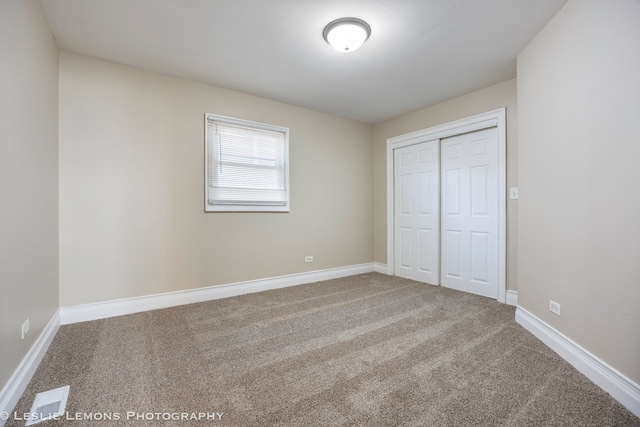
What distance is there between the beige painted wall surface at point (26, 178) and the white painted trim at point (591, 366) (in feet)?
10.7

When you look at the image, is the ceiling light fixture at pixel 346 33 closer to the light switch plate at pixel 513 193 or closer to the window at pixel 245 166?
the window at pixel 245 166

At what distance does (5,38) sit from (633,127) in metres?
3.47

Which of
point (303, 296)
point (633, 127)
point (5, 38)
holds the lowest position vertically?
point (303, 296)

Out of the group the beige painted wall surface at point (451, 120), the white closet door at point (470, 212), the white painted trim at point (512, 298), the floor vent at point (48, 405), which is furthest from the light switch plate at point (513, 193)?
the floor vent at point (48, 405)

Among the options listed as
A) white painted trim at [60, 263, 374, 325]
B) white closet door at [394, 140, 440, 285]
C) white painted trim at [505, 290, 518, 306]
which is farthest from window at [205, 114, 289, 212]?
white painted trim at [505, 290, 518, 306]

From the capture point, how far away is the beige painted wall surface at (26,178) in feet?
4.91

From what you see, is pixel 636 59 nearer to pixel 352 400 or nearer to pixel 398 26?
pixel 398 26

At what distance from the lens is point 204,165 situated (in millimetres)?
3291

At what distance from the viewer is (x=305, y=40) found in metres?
2.44

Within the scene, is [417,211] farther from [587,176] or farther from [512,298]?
[587,176]

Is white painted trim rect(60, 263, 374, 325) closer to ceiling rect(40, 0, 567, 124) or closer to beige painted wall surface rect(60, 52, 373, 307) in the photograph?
beige painted wall surface rect(60, 52, 373, 307)

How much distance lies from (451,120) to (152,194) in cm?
385

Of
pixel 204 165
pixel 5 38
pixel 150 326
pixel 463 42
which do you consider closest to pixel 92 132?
pixel 204 165

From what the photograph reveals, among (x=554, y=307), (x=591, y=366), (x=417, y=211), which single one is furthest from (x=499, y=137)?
(x=591, y=366)
